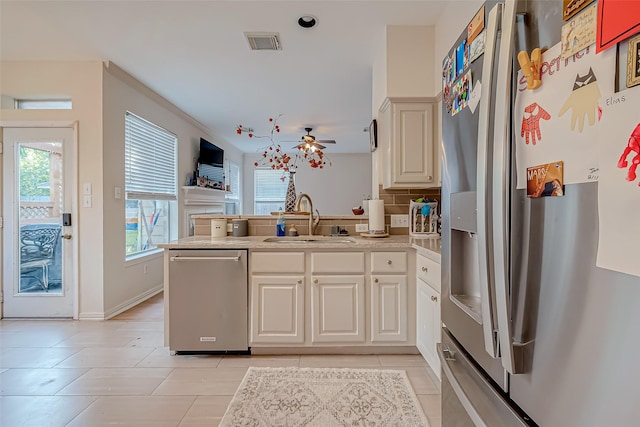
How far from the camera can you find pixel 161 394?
2023 mm

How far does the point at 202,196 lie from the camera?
19.6ft

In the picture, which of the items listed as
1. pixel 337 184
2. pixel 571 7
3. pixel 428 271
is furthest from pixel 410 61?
pixel 337 184

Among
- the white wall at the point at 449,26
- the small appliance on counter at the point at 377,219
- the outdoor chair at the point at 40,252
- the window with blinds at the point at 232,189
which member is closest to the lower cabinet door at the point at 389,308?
the small appliance on counter at the point at 377,219

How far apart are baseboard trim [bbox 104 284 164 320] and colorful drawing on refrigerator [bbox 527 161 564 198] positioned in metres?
4.02

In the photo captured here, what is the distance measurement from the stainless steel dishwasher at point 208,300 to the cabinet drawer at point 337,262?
1.83ft

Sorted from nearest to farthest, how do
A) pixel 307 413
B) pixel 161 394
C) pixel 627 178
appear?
1. pixel 627 178
2. pixel 307 413
3. pixel 161 394

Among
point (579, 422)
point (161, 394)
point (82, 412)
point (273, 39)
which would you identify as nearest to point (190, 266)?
point (161, 394)

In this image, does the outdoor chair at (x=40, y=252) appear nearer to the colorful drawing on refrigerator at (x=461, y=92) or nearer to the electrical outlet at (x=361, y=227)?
the electrical outlet at (x=361, y=227)

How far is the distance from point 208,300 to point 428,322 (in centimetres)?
165

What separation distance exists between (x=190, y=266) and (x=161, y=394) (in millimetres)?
863

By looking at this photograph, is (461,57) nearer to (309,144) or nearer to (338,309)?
(338,309)

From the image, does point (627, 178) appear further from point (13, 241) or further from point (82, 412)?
point (13, 241)

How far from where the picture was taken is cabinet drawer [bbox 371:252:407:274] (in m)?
2.46

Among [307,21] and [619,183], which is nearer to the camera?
[619,183]
